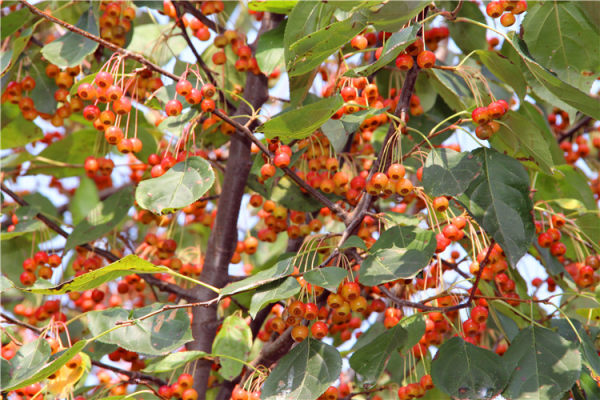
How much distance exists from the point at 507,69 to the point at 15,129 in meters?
2.11

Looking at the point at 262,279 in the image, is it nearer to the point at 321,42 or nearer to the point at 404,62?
the point at 321,42

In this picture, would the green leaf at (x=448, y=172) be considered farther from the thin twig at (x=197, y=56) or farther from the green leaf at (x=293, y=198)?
the thin twig at (x=197, y=56)

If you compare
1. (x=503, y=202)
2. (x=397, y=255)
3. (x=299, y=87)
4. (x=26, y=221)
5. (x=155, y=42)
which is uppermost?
(x=155, y=42)

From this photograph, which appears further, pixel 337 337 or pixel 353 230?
pixel 337 337

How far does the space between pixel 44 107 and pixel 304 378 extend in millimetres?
1605

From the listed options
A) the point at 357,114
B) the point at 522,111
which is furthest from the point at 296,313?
the point at 522,111

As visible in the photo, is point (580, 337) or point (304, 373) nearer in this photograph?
point (304, 373)

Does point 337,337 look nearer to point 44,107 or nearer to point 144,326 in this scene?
point 144,326

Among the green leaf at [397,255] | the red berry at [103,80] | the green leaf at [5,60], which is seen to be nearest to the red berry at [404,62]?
the green leaf at [397,255]

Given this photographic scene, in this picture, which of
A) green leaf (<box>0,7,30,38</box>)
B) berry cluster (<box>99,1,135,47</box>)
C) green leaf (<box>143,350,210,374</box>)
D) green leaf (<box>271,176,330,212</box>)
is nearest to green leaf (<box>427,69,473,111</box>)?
green leaf (<box>271,176,330,212</box>)

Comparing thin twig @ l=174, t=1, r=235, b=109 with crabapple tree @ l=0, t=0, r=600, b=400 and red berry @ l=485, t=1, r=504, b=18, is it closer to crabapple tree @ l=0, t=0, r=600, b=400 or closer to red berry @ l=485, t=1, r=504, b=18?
crabapple tree @ l=0, t=0, r=600, b=400

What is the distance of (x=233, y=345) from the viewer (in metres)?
2.19

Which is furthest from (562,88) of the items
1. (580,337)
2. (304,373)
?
(304,373)

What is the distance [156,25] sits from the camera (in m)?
3.16
